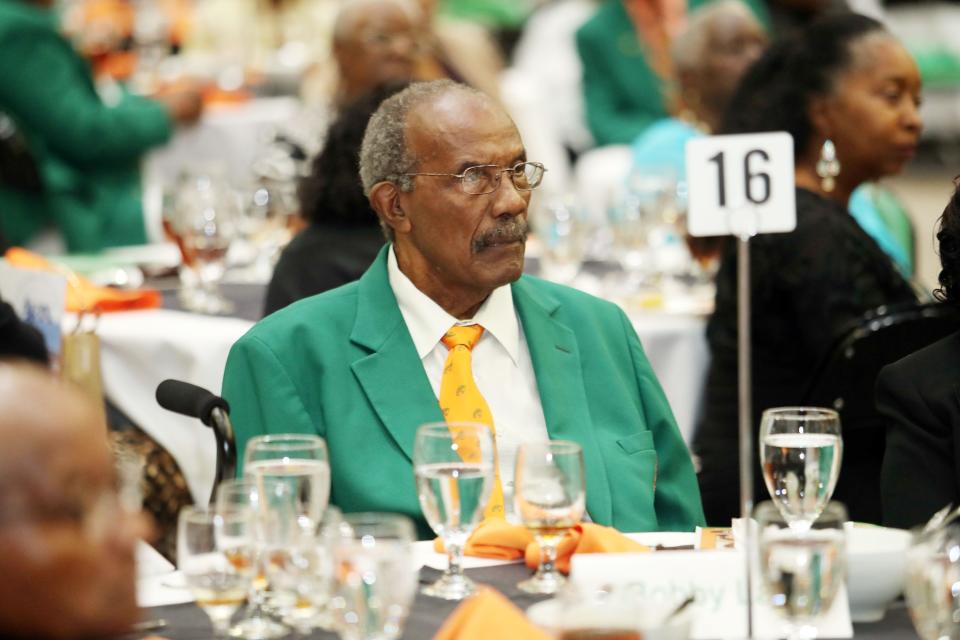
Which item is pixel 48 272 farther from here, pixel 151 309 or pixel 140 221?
pixel 140 221

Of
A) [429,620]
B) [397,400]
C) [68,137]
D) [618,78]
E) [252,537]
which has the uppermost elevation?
[618,78]

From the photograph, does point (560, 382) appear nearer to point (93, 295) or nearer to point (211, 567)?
point (211, 567)

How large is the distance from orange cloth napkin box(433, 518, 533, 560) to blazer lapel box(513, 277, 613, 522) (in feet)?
1.41

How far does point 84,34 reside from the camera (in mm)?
9055

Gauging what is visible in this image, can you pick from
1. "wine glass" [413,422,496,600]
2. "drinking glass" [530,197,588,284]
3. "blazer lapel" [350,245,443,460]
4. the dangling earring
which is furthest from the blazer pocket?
"drinking glass" [530,197,588,284]

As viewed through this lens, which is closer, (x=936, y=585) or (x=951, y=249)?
(x=936, y=585)

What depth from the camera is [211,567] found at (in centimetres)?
204

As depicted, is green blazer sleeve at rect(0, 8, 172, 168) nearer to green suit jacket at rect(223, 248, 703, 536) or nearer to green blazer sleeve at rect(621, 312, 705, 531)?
green suit jacket at rect(223, 248, 703, 536)

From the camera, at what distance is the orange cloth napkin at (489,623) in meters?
1.85

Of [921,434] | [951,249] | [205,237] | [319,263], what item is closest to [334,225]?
[319,263]

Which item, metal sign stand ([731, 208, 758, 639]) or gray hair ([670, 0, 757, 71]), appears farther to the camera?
gray hair ([670, 0, 757, 71])

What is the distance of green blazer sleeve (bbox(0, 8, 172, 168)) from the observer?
679cm

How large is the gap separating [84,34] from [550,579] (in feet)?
24.0

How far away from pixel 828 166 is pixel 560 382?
1803mm
